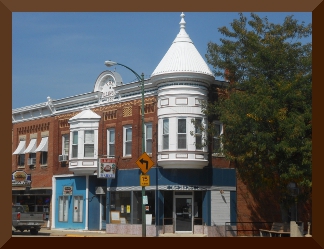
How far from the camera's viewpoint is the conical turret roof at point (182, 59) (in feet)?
101

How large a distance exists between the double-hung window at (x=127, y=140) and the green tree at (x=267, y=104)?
5.64 metres

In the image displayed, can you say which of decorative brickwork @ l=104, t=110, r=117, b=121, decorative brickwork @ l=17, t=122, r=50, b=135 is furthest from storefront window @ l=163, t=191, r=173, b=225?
decorative brickwork @ l=17, t=122, r=50, b=135

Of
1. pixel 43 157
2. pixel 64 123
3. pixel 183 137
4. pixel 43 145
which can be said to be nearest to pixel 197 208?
pixel 183 137

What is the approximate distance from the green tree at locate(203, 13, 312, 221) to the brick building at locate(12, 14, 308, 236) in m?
1.71

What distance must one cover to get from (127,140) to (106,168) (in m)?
2.11

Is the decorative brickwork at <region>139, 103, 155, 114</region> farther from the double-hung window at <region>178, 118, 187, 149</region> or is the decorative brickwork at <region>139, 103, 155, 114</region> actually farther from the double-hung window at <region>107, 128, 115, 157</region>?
the double-hung window at <region>107, 128, 115, 157</region>

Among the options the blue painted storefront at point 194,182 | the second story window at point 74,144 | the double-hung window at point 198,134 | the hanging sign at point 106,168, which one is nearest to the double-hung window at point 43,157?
the second story window at point 74,144

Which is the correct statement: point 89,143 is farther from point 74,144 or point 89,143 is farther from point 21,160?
point 21,160

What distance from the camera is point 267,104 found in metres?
25.1

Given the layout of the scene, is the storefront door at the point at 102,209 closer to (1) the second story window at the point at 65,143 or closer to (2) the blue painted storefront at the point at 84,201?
(2) the blue painted storefront at the point at 84,201

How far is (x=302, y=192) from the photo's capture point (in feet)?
99.6

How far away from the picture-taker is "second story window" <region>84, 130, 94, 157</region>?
117 feet
